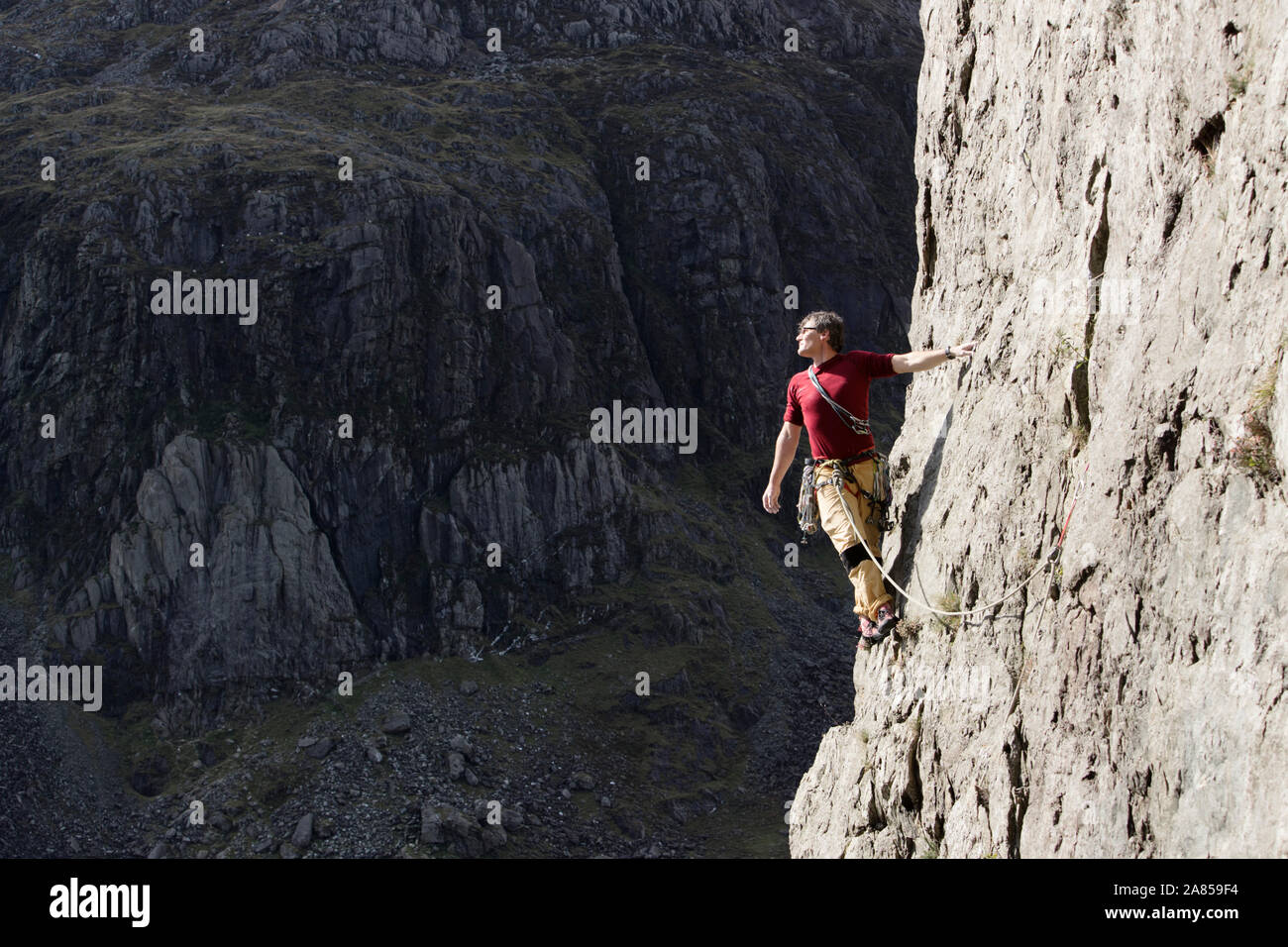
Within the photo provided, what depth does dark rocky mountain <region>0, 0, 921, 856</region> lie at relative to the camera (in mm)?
67312

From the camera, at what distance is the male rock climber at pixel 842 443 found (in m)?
14.6

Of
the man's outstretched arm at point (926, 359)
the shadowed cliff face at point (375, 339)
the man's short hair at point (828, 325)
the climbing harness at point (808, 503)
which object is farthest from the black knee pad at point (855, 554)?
the shadowed cliff face at point (375, 339)

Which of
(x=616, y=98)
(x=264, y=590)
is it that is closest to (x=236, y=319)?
(x=264, y=590)

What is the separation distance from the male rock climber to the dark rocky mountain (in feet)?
165

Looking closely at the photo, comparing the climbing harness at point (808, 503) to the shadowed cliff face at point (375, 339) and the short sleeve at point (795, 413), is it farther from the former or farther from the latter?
the shadowed cliff face at point (375, 339)

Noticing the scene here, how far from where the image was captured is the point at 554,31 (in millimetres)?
117938

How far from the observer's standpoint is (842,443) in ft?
48.7

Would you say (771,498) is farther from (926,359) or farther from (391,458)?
(391,458)

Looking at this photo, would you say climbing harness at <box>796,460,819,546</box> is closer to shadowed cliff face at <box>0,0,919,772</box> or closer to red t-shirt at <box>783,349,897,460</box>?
red t-shirt at <box>783,349,897,460</box>

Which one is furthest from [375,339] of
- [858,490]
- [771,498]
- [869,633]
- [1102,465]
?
[1102,465]

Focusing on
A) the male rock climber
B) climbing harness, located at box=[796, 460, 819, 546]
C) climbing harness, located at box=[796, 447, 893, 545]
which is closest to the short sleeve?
the male rock climber

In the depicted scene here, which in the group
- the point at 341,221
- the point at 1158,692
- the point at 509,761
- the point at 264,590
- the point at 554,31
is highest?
the point at 554,31

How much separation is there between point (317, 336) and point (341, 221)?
8179mm

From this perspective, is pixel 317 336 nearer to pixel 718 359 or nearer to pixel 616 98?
pixel 718 359
